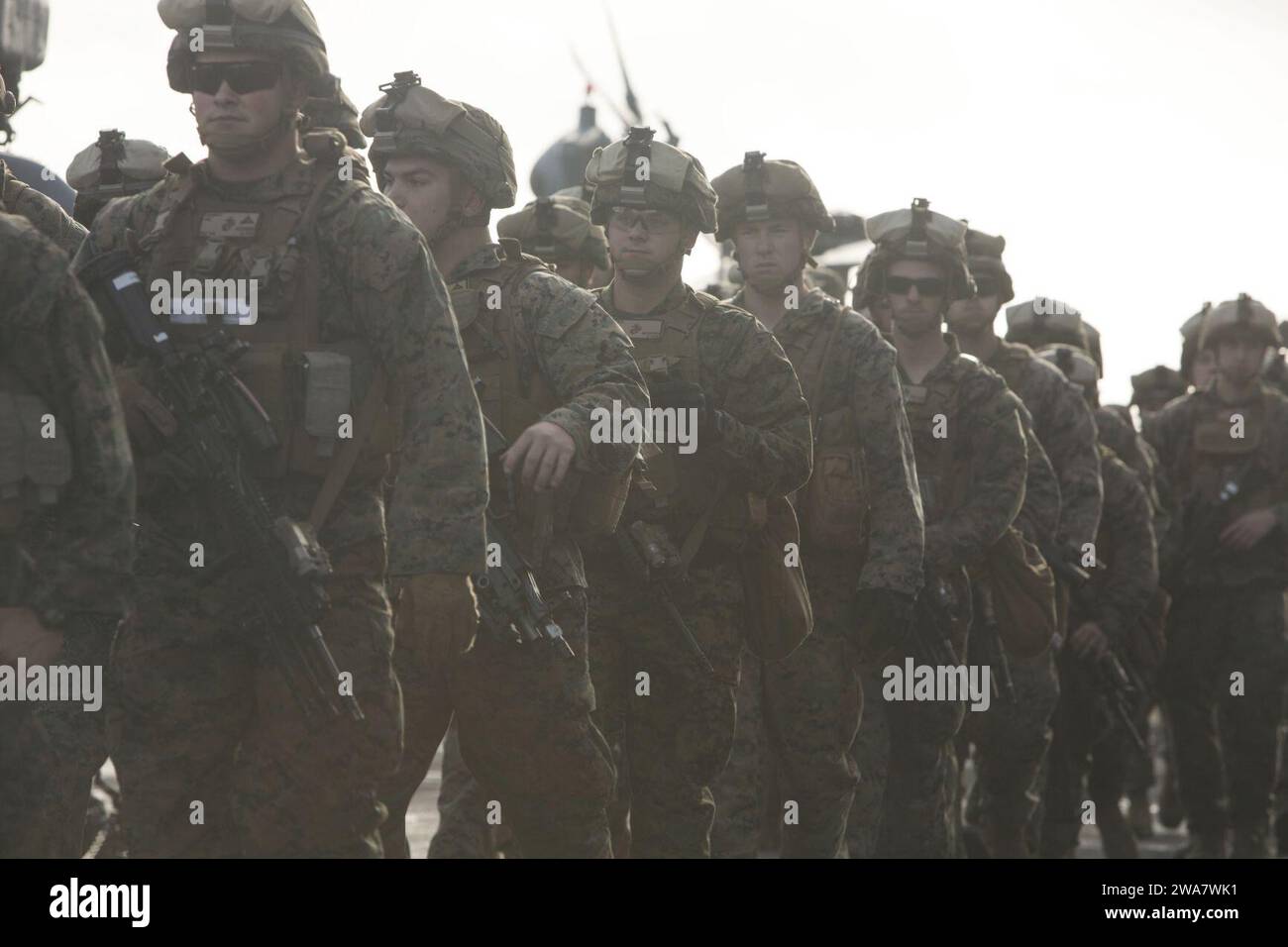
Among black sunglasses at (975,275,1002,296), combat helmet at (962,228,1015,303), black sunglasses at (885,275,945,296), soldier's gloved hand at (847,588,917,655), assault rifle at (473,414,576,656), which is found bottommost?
assault rifle at (473,414,576,656)

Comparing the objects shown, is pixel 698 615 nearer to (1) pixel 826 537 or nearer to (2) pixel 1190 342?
(1) pixel 826 537

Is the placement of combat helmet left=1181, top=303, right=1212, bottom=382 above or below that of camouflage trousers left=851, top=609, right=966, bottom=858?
above

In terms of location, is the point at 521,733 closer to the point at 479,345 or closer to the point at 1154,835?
the point at 479,345

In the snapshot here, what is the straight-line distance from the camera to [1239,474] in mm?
12383

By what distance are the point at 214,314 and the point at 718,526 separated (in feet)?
7.98

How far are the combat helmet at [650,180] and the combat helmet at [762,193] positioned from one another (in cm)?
74

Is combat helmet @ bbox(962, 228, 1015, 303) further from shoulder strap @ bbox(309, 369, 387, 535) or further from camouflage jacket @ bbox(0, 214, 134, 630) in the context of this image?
camouflage jacket @ bbox(0, 214, 134, 630)

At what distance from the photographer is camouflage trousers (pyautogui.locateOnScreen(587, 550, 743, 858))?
23.6ft

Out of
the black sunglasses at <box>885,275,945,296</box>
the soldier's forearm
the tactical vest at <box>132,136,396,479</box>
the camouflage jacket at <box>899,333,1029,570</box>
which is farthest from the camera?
the black sunglasses at <box>885,275,945,296</box>

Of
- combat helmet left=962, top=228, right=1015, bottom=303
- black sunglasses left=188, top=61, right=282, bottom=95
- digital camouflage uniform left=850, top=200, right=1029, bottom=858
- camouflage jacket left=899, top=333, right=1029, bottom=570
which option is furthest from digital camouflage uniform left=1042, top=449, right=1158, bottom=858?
black sunglasses left=188, top=61, right=282, bottom=95

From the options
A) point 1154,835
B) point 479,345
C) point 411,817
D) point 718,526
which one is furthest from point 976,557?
point 1154,835

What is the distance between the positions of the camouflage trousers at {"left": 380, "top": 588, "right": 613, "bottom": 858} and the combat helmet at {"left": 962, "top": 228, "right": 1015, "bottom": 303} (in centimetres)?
494
